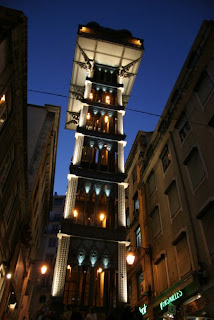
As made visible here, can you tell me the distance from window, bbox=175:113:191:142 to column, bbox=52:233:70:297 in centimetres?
1080

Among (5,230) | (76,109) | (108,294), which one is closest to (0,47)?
(5,230)

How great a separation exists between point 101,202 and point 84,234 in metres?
3.89

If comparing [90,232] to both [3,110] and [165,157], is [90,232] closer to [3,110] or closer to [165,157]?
[165,157]

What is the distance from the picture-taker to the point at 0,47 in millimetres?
10555

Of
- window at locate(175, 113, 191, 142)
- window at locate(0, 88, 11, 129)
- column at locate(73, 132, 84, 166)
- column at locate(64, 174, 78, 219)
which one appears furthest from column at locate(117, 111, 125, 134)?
window at locate(0, 88, 11, 129)

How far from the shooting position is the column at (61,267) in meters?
15.8

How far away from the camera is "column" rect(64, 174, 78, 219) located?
19156mm

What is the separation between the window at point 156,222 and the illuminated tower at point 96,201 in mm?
2684

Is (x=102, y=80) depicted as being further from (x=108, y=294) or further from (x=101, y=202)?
(x=108, y=294)

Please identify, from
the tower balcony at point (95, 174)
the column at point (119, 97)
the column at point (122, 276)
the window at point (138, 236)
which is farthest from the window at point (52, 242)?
Answer: the column at point (122, 276)

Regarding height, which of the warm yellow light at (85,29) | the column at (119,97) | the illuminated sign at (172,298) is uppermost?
the warm yellow light at (85,29)

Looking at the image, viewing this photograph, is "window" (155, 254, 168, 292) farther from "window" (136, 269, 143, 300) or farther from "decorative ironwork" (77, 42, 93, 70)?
"decorative ironwork" (77, 42, 93, 70)

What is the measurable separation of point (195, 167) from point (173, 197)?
340 cm

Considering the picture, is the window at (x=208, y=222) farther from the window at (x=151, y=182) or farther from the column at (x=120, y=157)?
the column at (x=120, y=157)
